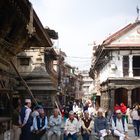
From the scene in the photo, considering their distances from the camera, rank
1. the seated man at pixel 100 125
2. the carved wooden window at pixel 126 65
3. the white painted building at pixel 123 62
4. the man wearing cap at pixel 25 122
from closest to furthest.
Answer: the man wearing cap at pixel 25 122, the seated man at pixel 100 125, the white painted building at pixel 123 62, the carved wooden window at pixel 126 65

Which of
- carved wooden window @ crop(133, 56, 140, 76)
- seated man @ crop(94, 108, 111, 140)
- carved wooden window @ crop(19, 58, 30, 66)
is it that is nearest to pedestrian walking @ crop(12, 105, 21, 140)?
seated man @ crop(94, 108, 111, 140)

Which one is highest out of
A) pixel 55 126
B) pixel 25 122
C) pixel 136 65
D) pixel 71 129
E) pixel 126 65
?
pixel 136 65

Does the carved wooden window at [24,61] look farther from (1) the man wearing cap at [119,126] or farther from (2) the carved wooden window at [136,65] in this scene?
(1) the man wearing cap at [119,126]

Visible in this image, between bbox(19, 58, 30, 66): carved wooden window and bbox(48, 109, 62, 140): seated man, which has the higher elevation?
bbox(19, 58, 30, 66): carved wooden window

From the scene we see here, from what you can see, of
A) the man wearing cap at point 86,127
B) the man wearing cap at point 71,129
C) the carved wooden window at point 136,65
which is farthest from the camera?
the carved wooden window at point 136,65

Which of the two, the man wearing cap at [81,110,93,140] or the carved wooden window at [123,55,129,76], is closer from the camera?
the man wearing cap at [81,110,93,140]

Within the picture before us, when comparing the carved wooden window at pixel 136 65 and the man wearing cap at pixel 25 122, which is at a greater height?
the carved wooden window at pixel 136 65

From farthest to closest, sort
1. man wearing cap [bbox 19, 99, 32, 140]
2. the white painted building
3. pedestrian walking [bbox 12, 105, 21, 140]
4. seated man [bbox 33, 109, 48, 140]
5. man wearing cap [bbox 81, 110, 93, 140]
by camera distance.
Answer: the white painted building → man wearing cap [bbox 81, 110, 93, 140] → seated man [bbox 33, 109, 48, 140] → pedestrian walking [bbox 12, 105, 21, 140] → man wearing cap [bbox 19, 99, 32, 140]

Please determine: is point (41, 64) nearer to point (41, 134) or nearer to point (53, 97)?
point (53, 97)

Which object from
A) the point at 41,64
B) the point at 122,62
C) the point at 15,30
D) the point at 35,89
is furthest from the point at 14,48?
the point at 122,62

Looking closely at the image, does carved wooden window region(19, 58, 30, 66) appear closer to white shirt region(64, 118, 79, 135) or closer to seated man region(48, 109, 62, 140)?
white shirt region(64, 118, 79, 135)

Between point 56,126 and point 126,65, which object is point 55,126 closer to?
point 56,126

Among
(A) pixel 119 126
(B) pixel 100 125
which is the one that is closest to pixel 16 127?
(B) pixel 100 125

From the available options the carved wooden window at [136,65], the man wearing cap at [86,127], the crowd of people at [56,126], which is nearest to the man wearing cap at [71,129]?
the crowd of people at [56,126]
